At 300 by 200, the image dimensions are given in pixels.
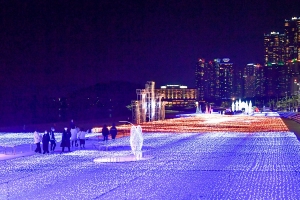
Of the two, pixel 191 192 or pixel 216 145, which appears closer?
pixel 191 192

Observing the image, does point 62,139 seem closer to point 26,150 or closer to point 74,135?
point 26,150

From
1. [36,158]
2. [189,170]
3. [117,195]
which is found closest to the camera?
[117,195]

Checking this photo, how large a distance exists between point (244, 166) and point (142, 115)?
40.8 metres

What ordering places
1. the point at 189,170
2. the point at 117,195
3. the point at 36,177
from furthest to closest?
the point at 189,170, the point at 36,177, the point at 117,195

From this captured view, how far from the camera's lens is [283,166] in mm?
18453

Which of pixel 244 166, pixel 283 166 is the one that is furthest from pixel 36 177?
pixel 283 166

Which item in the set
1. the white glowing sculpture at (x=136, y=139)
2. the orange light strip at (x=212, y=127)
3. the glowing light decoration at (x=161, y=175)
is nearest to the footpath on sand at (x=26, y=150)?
the glowing light decoration at (x=161, y=175)

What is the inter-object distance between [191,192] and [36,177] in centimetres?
483

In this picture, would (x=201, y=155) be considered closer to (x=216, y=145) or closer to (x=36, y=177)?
(x=216, y=145)

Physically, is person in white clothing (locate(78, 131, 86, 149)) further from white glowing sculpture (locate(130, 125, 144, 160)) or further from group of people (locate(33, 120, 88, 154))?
white glowing sculpture (locate(130, 125, 144, 160))

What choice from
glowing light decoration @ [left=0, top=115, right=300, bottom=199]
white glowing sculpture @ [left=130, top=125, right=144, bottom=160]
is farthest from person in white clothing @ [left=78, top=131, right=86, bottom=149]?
white glowing sculpture @ [left=130, top=125, right=144, bottom=160]

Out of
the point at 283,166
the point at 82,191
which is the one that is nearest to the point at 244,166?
the point at 283,166

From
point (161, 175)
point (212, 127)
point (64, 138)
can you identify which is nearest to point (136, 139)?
point (64, 138)

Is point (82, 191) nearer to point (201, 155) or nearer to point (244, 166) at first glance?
point (244, 166)
